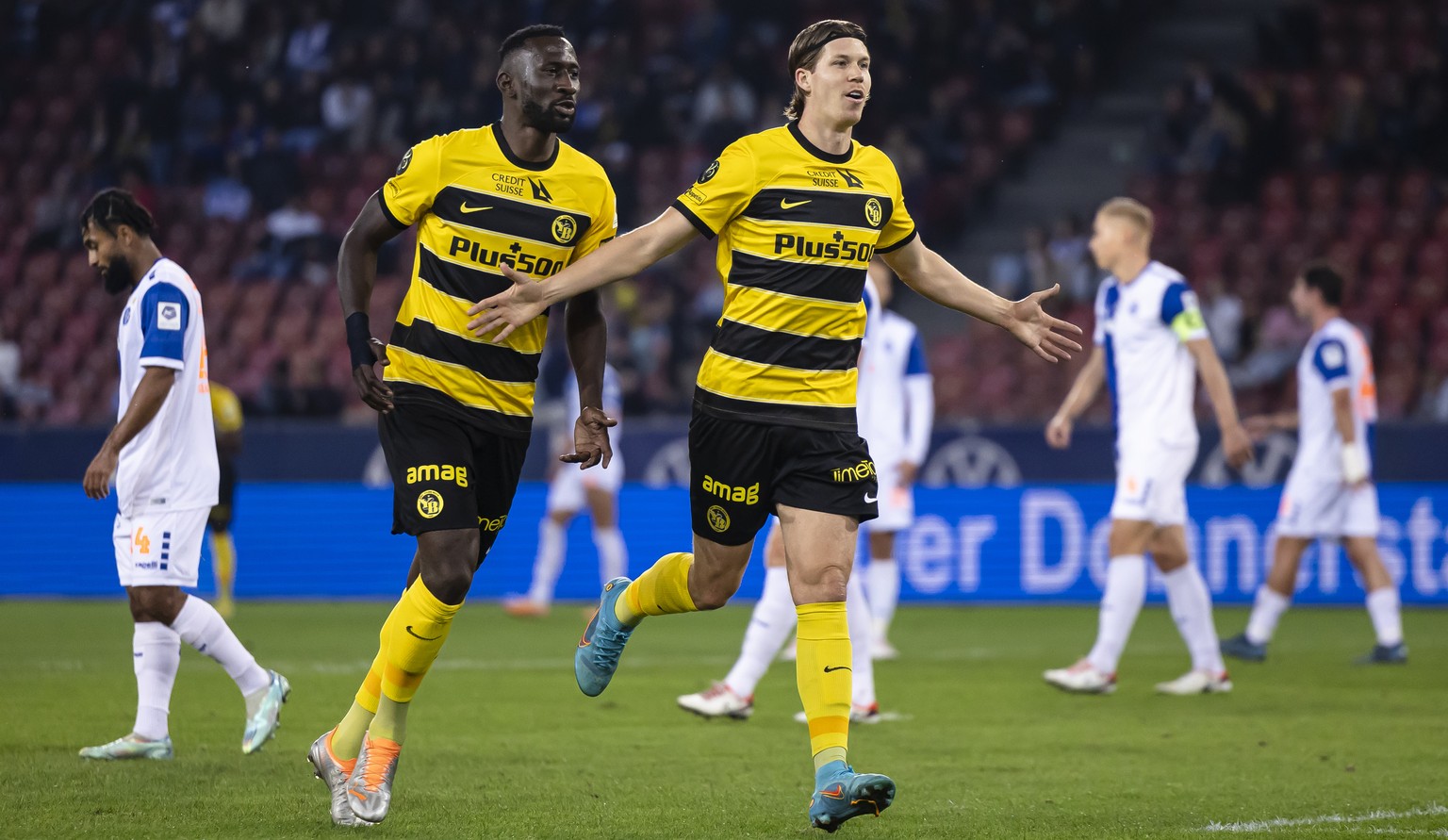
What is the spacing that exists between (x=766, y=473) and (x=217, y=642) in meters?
2.55

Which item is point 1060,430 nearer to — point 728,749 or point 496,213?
point 728,749

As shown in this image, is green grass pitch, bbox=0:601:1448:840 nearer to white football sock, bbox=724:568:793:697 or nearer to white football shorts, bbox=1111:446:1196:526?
white football sock, bbox=724:568:793:697

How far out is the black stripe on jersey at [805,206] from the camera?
5387 millimetres

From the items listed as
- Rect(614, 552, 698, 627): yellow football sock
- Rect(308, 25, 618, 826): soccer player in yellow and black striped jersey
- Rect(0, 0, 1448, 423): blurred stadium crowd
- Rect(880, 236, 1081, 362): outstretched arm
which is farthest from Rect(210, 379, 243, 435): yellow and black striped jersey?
Rect(880, 236, 1081, 362): outstretched arm

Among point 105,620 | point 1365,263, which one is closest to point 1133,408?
point 105,620

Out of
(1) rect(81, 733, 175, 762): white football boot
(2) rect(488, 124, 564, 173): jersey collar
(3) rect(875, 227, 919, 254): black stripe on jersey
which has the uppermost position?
(2) rect(488, 124, 564, 173): jersey collar

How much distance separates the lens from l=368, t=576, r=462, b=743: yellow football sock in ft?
17.5

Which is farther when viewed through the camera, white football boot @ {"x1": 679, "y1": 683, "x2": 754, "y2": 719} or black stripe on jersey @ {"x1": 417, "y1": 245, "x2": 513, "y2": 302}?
white football boot @ {"x1": 679, "y1": 683, "x2": 754, "y2": 719}

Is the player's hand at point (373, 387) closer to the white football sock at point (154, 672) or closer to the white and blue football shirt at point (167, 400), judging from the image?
the white and blue football shirt at point (167, 400)

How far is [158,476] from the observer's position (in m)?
6.62

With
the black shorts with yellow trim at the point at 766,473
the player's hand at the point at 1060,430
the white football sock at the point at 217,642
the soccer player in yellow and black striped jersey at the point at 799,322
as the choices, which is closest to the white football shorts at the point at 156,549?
the white football sock at the point at 217,642

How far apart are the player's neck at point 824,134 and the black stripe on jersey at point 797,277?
1.31 feet

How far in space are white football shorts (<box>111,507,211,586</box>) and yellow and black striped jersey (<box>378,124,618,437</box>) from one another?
150 cm

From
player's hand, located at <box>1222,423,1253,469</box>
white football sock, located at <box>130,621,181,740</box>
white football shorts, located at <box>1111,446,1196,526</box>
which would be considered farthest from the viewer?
white football shorts, located at <box>1111,446,1196,526</box>
